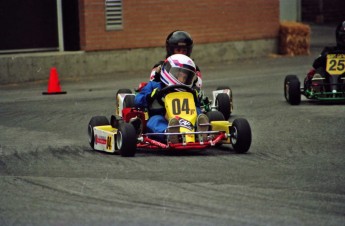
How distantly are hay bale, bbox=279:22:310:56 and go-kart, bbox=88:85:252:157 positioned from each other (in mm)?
15330

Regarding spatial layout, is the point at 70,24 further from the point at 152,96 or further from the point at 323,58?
the point at 152,96

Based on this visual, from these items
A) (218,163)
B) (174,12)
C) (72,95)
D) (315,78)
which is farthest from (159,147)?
(174,12)

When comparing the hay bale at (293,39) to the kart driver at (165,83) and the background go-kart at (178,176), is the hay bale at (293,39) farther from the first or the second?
the kart driver at (165,83)

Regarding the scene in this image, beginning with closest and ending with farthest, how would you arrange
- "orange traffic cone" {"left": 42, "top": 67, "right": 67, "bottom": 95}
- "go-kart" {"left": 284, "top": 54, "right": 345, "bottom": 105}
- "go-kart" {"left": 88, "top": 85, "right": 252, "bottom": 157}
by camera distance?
"go-kart" {"left": 88, "top": 85, "right": 252, "bottom": 157}
"go-kart" {"left": 284, "top": 54, "right": 345, "bottom": 105}
"orange traffic cone" {"left": 42, "top": 67, "right": 67, "bottom": 95}

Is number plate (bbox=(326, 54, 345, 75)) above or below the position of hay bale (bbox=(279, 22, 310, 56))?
above

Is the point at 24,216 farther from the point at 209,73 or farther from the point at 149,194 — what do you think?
the point at 209,73

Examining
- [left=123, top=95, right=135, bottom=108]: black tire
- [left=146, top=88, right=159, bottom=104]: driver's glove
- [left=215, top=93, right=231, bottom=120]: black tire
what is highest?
[left=146, top=88, right=159, bottom=104]: driver's glove

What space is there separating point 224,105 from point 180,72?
108 inches

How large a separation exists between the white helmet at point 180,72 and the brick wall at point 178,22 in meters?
11.4

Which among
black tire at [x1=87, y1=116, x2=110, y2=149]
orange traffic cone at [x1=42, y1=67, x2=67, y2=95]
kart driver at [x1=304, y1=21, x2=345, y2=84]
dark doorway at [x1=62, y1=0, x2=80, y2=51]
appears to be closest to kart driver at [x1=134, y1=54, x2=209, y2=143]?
black tire at [x1=87, y1=116, x2=110, y2=149]

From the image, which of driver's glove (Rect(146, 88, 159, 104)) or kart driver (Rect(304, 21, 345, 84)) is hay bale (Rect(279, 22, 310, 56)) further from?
driver's glove (Rect(146, 88, 159, 104))

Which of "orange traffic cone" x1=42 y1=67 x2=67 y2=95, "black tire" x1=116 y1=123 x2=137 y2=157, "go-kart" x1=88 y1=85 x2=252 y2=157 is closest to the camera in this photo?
"black tire" x1=116 y1=123 x2=137 y2=157

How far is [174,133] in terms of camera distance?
35.6 ft

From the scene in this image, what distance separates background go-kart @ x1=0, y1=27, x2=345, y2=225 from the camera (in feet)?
25.4
